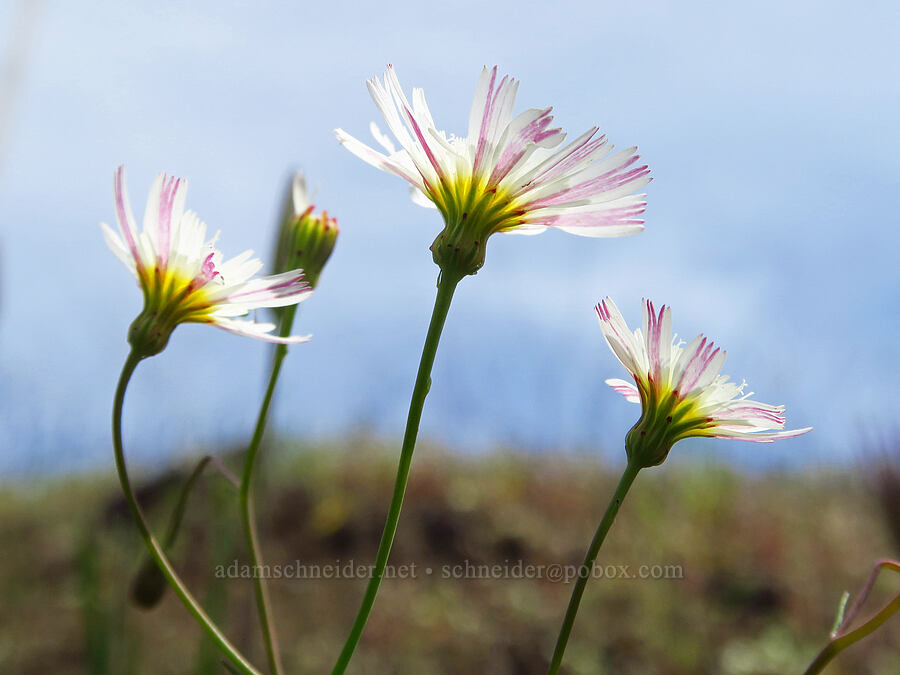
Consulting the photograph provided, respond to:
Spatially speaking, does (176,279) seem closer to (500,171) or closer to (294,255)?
(294,255)

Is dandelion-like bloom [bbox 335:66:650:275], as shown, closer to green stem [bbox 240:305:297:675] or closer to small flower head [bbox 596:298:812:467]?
small flower head [bbox 596:298:812:467]

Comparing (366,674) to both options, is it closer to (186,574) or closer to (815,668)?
(186,574)

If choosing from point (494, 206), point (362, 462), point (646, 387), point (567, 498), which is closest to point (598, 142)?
point (494, 206)

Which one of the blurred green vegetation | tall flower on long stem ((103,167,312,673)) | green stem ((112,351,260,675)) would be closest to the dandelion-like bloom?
tall flower on long stem ((103,167,312,673))

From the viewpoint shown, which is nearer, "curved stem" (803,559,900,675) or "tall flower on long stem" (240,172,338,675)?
"curved stem" (803,559,900,675)

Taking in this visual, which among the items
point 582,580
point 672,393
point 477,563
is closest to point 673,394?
point 672,393

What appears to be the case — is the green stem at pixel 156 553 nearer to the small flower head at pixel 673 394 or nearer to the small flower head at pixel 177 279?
the small flower head at pixel 177 279
